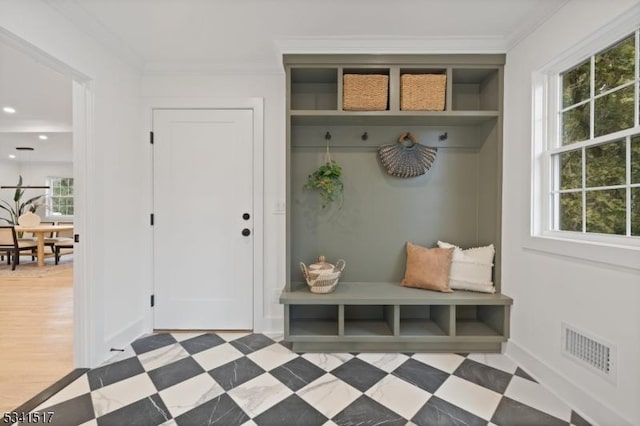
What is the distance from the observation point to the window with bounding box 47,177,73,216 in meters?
7.94

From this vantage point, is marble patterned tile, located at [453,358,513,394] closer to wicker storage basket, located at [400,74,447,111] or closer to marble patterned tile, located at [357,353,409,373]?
marble patterned tile, located at [357,353,409,373]

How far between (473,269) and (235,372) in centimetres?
191

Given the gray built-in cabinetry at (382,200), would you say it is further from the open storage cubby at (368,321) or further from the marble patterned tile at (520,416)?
the marble patterned tile at (520,416)

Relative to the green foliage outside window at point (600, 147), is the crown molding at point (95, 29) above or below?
above

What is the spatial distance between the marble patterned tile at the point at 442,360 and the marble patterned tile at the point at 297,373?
76cm

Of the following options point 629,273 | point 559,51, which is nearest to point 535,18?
point 559,51

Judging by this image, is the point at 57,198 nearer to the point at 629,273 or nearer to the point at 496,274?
the point at 496,274

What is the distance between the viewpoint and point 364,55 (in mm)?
2209

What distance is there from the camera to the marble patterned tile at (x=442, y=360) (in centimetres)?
202

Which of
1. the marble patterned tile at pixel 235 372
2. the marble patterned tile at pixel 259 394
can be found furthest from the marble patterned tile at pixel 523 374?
the marble patterned tile at pixel 235 372

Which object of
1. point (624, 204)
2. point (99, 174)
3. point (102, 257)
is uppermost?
point (99, 174)

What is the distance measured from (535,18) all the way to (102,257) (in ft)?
11.0

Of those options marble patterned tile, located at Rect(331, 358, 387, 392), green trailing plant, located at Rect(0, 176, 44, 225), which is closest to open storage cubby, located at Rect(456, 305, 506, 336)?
marble patterned tile, located at Rect(331, 358, 387, 392)

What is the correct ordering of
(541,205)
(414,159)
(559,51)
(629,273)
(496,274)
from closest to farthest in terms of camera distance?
(629,273), (559,51), (541,205), (496,274), (414,159)
